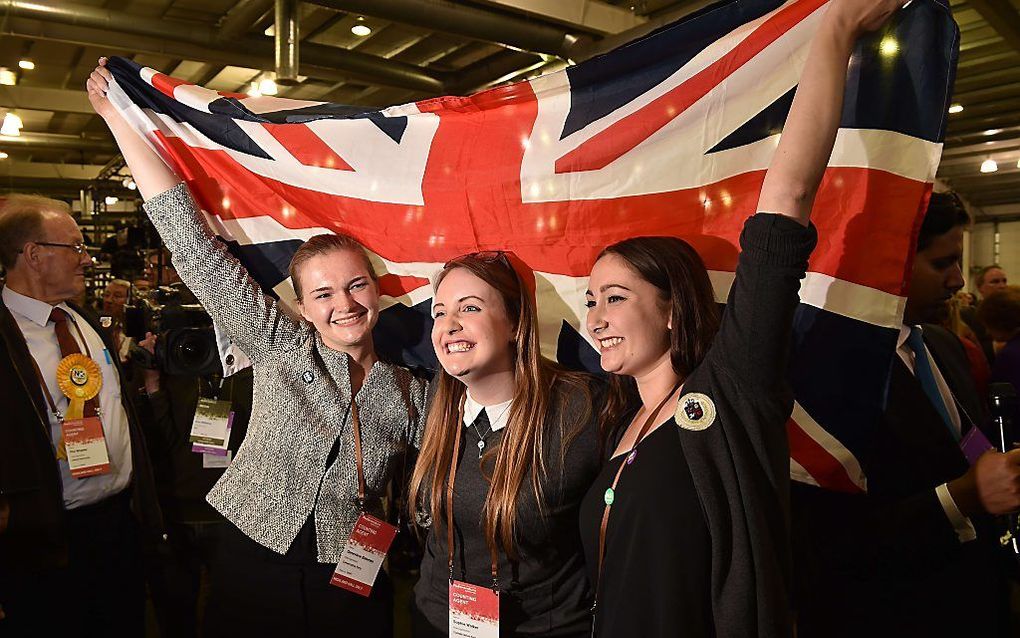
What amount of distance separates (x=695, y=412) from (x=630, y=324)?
27cm

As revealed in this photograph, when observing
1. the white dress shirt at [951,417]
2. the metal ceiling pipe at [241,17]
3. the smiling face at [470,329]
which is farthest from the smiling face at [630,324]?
the metal ceiling pipe at [241,17]

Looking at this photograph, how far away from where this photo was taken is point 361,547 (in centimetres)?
199

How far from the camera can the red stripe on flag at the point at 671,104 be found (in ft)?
5.59

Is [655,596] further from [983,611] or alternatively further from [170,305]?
[170,305]

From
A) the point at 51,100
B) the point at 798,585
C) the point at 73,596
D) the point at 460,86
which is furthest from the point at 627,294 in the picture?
the point at 51,100

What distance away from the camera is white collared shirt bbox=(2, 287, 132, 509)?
2.69 meters

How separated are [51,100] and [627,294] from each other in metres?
8.13

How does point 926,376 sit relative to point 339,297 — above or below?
below

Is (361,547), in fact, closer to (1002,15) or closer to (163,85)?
(163,85)

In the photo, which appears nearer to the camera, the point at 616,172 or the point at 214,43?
the point at 616,172

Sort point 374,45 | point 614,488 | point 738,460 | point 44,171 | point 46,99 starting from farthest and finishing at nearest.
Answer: point 44,171 → point 46,99 → point 374,45 → point 614,488 → point 738,460

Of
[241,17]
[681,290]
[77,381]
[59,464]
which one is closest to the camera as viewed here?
[681,290]

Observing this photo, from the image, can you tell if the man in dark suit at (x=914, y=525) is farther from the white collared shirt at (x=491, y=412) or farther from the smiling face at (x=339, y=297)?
the smiling face at (x=339, y=297)

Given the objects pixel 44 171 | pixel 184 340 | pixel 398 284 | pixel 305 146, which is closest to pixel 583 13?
pixel 305 146
